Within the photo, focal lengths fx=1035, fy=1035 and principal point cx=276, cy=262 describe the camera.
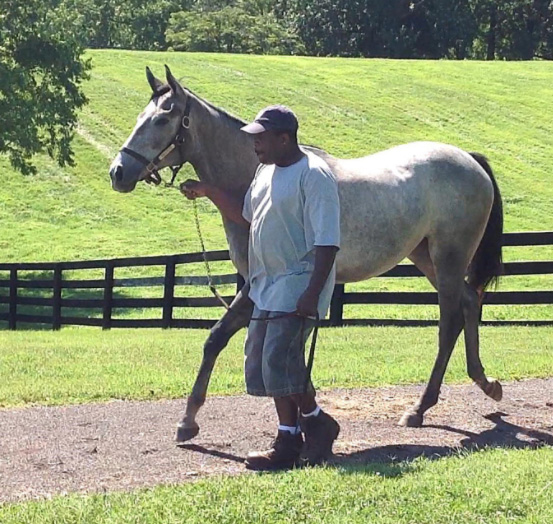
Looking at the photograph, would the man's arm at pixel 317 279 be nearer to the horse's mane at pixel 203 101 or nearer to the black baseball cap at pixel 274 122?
the black baseball cap at pixel 274 122

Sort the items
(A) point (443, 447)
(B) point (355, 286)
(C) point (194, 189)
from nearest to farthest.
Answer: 1. (C) point (194, 189)
2. (A) point (443, 447)
3. (B) point (355, 286)

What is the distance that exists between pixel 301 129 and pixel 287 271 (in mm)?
33679

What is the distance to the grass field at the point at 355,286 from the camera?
187 inches

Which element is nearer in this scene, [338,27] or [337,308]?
[337,308]

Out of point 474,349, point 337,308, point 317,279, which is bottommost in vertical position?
point 337,308

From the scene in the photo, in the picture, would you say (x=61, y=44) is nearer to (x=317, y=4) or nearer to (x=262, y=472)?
(x=262, y=472)

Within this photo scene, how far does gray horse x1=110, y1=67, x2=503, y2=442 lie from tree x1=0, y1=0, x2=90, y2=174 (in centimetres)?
1686

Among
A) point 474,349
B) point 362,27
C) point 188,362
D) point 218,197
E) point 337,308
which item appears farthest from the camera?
point 362,27

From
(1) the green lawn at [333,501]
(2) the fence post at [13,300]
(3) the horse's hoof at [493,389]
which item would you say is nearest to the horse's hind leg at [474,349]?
(3) the horse's hoof at [493,389]

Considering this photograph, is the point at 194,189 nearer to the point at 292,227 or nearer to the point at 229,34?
the point at 292,227

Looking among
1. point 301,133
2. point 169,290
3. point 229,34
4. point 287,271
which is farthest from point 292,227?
point 229,34

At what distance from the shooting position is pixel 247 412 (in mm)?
7574

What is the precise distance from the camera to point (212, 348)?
665 cm

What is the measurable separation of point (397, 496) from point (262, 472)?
1.02 metres
